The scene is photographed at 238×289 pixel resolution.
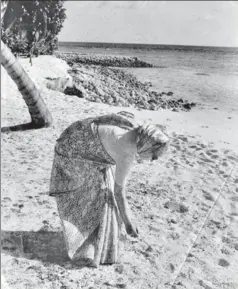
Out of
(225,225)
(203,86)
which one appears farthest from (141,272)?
(203,86)

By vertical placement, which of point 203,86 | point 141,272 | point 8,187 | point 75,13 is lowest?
point 141,272

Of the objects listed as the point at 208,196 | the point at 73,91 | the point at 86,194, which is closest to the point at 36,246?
the point at 86,194

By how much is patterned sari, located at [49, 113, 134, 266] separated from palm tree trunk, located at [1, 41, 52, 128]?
1.71 metres

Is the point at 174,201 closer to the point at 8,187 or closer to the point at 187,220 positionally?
the point at 187,220

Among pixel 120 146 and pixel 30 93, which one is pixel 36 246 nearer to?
pixel 120 146

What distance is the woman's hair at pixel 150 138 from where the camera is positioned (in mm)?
1939

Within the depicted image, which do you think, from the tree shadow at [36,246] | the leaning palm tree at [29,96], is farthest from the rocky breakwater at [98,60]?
the tree shadow at [36,246]

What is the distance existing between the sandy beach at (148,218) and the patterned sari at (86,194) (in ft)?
0.59

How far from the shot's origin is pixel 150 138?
1934 millimetres

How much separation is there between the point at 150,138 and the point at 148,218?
1.21 meters

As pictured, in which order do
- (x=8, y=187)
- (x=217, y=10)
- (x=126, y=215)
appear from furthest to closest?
1. (x=8, y=187)
2. (x=217, y=10)
3. (x=126, y=215)

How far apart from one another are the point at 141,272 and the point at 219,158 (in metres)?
2.40

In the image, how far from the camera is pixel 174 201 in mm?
3293

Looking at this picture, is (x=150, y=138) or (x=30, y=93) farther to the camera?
(x=30, y=93)
